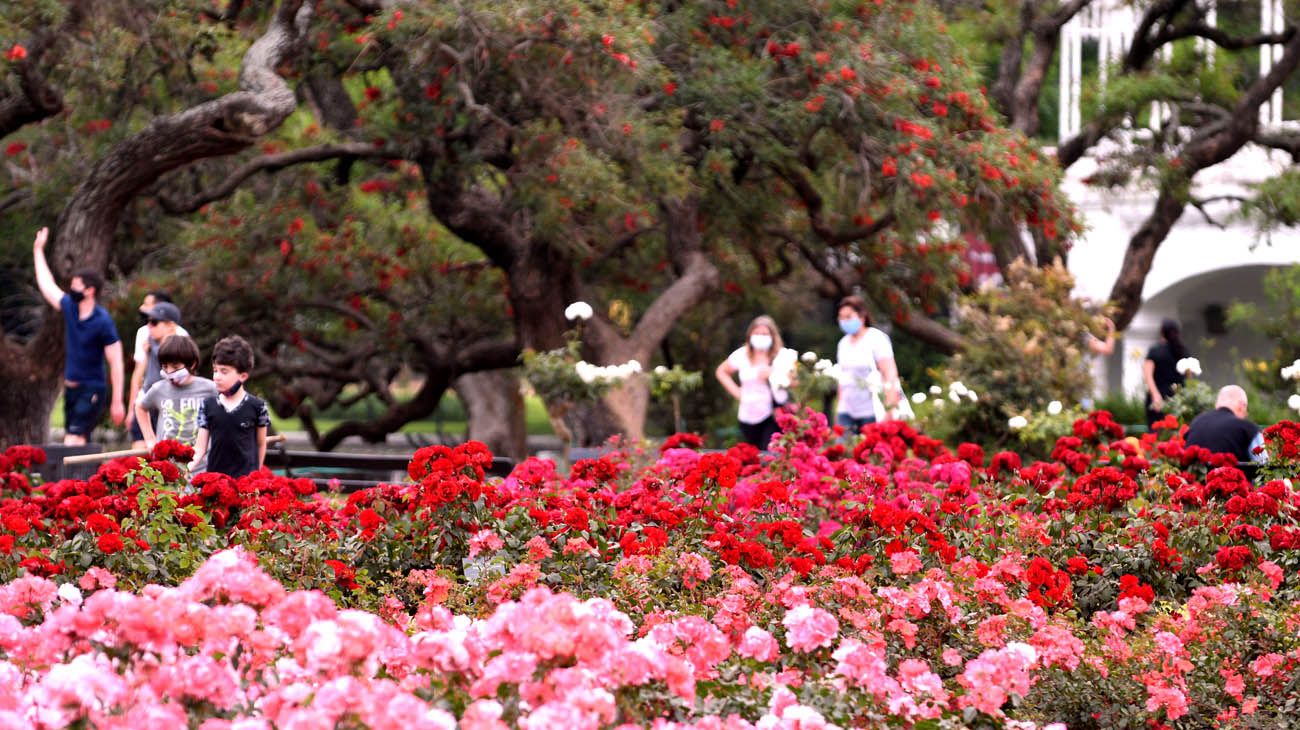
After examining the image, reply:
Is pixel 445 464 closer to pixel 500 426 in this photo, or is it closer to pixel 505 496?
pixel 505 496

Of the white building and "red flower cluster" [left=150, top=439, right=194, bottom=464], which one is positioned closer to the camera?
"red flower cluster" [left=150, top=439, right=194, bottom=464]

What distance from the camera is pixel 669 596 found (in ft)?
16.5

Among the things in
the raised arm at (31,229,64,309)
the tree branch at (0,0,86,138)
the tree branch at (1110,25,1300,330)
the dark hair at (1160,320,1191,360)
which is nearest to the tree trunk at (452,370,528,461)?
the tree branch at (1110,25,1300,330)

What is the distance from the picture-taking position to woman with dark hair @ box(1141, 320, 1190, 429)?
1238cm

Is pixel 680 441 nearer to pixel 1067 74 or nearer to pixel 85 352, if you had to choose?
pixel 85 352

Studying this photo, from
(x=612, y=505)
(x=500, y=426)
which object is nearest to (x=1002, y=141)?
(x=500, y=426)

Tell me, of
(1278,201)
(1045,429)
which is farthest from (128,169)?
(1278,201)

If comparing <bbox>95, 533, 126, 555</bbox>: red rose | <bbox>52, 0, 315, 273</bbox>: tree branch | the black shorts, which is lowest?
<bbox>95, 533, 126, 555</bbox>: red rose

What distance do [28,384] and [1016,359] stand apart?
674cm

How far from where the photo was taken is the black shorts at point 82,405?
941cm

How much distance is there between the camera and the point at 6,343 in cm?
1146

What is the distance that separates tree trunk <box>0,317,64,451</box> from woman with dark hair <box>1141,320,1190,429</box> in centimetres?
766

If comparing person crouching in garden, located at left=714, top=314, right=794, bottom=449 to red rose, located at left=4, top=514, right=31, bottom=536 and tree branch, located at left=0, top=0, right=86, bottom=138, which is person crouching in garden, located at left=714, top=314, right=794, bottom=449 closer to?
tree branch, located at left=0, top=0, right=86, bottom=138

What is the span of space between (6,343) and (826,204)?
27.3 feet
